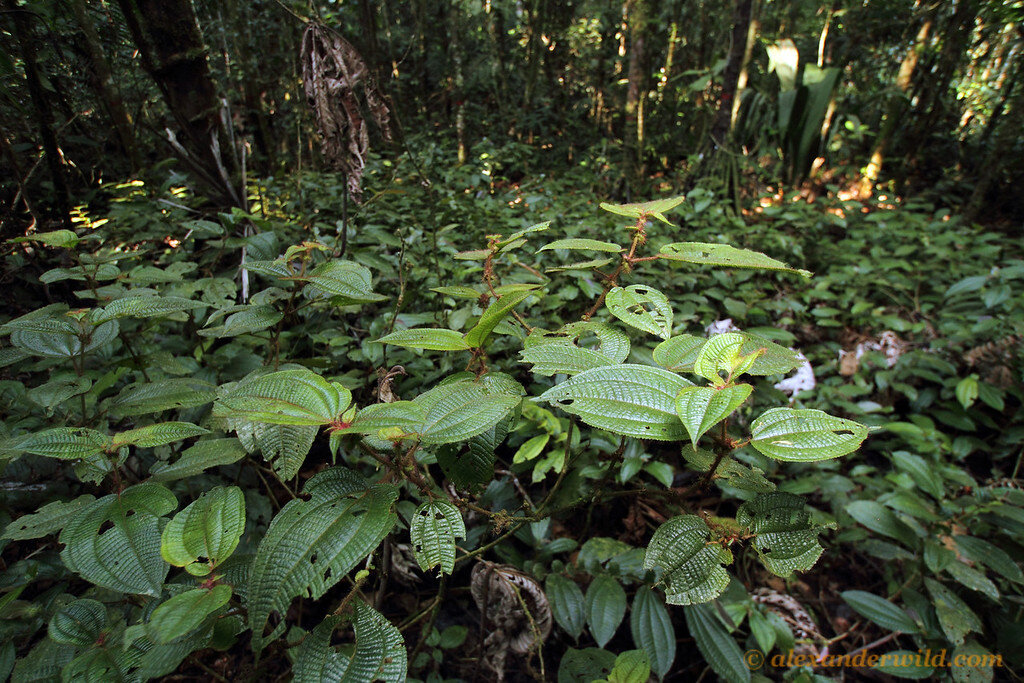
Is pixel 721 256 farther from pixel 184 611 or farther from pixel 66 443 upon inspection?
pixel 66 443

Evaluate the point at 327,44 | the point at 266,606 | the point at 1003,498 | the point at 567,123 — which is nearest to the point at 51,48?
the point at 327,44

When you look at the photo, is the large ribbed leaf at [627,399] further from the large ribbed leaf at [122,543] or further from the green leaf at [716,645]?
the green leaf at [716,645]

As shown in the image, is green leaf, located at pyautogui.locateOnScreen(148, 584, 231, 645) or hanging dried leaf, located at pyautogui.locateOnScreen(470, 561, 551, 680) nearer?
green leaf, located at pyautogui.locateOnScreen(148, 584, 231, 645)

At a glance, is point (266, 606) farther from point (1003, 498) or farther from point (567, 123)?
point (567, 123)

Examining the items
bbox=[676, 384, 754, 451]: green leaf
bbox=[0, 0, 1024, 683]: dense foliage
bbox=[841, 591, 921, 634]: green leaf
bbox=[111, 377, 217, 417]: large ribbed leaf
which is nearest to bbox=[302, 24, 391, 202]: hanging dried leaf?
bbox=[0, 0, 1024, 683]: dense foliage

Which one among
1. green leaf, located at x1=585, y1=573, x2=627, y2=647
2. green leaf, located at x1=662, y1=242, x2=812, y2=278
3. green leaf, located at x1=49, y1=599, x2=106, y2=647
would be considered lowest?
green leaf, located at x1=585, y1=573, x2=627, y2=647

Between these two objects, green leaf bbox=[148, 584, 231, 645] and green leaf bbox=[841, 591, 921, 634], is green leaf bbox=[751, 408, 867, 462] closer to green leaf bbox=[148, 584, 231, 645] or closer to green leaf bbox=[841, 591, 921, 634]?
green leaf bbox=[148, 584, 231, 645]

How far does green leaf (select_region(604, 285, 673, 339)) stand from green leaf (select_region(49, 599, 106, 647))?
0.92 meters

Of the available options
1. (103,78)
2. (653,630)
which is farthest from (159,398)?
(103,78)

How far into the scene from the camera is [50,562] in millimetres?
879

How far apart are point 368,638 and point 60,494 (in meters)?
0.80

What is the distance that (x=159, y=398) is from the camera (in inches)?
34.0

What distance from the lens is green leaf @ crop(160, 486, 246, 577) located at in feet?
1.77

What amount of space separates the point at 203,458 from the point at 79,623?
31 cm
